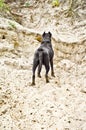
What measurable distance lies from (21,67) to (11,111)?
311 centimetres

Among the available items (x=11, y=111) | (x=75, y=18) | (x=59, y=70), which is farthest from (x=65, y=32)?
(x=11, y=111)

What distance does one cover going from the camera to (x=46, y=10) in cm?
1526

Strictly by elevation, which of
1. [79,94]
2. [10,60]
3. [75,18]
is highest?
[75,18]

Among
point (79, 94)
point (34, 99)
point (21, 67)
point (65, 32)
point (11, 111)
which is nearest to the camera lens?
point (11, 111)

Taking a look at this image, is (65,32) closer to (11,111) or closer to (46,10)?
(46,10)

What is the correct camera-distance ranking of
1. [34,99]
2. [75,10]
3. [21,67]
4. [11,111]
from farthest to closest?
1. [75,10]
2. [21,67]
3. [34,99]
4. [11,111]

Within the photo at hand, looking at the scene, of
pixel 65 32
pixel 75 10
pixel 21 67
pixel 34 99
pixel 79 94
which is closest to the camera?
pixel 34 99

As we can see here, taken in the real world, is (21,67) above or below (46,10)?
below

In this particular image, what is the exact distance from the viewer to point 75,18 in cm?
1382

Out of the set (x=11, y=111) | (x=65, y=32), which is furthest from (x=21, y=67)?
Result: (x=65, y=32)

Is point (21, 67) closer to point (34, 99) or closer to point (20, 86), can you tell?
point (20, 86)

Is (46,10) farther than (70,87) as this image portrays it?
Yes

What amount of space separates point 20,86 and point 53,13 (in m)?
7.71

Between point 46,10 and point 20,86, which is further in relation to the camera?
point 46,10
